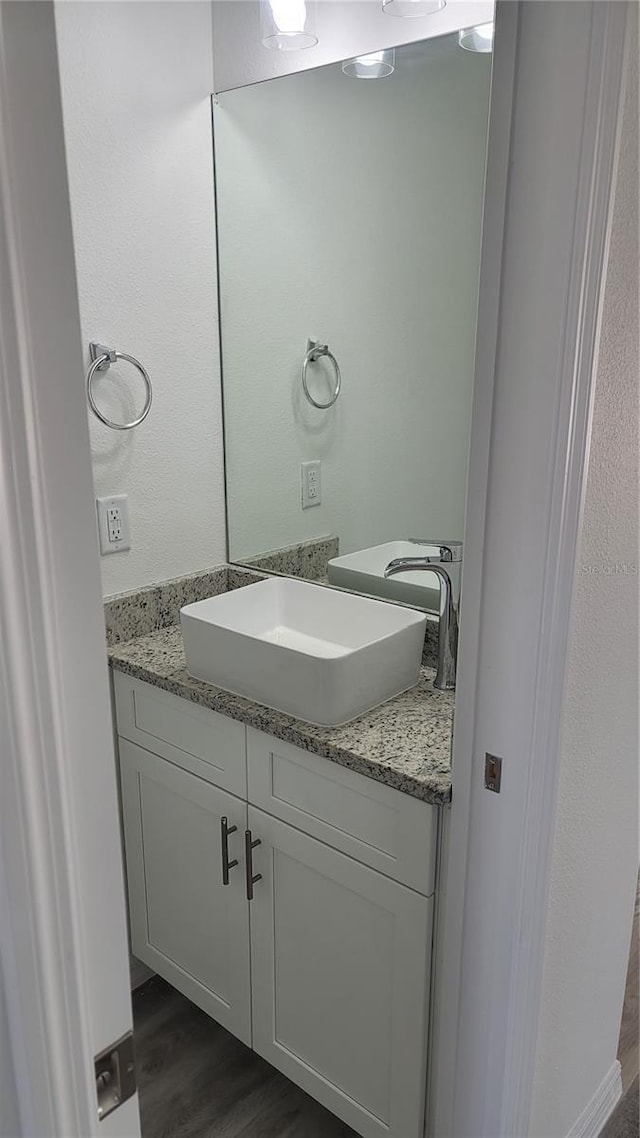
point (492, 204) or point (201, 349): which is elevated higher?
point (492, 204)

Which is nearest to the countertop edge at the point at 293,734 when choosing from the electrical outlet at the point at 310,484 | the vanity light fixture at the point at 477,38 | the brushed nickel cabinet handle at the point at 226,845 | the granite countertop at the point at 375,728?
the granite countertop at the point at 375,728

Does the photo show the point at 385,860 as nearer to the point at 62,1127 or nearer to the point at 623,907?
the point at 623,907

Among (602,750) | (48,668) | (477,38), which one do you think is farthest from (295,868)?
(477,38)

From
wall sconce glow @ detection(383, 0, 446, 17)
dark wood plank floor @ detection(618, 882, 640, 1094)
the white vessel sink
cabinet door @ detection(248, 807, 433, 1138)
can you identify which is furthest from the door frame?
wall sconce glow @ detection(383, 0, 446, 17)

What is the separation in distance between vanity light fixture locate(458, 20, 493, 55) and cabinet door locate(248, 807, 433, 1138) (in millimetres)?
1468

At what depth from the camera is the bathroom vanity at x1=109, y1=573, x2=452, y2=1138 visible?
1364 mm

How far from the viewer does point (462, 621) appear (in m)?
1.12

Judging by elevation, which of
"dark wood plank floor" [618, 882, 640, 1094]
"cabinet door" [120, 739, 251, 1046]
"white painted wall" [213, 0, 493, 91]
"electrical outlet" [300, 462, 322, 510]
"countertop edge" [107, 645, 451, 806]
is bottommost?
"dark wood plank floor" [618, 882, 640, 1094]

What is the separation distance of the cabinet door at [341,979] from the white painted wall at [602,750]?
216mm

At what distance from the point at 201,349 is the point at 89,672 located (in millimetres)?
1483

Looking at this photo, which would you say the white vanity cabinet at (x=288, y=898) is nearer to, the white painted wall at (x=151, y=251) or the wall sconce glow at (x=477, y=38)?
the white painted wall at (x=151, y=251)

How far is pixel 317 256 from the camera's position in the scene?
191 cm

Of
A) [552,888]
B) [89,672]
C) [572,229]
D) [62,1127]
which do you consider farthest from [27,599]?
[552,888]

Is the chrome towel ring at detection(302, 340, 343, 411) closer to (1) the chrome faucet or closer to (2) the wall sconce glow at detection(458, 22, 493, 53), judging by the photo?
(1) the chrome faucet
